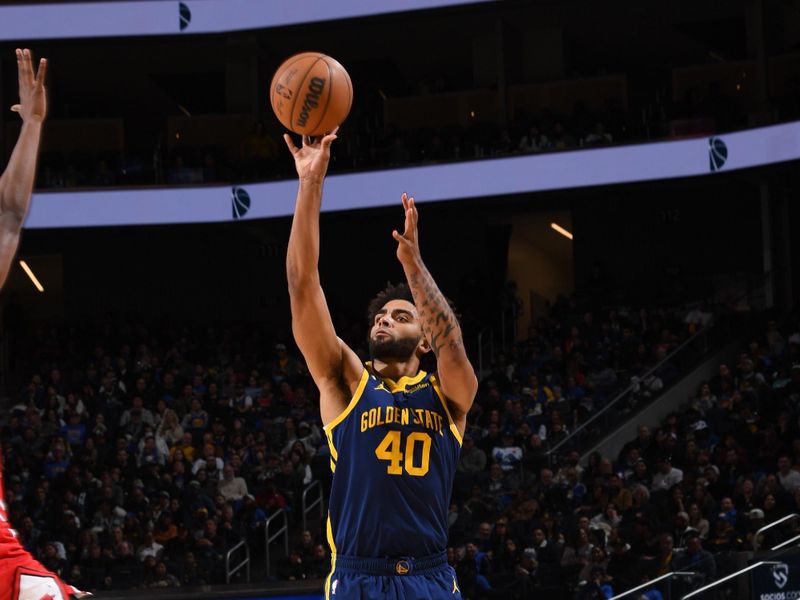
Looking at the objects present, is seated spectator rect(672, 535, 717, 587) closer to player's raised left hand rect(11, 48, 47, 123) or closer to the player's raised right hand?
the player's raised right hand

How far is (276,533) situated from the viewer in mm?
18953

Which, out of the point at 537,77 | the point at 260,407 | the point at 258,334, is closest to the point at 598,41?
the point at 537,77

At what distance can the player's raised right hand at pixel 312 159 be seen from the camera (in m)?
5.91

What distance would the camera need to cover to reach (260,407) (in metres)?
22.5

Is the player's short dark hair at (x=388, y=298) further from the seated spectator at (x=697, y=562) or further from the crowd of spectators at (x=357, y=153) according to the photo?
the crowd of spectators at (x=357, y=153)

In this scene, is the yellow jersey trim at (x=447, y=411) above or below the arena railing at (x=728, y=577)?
above

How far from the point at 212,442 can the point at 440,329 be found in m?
15.1

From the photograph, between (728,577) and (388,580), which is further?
(728,577)

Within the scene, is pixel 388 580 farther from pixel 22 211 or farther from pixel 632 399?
pixel 632 399

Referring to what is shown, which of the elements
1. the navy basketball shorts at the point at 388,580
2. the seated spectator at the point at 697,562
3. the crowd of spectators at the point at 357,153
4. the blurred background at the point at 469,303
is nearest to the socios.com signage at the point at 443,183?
the blurred background at the point at 469,303

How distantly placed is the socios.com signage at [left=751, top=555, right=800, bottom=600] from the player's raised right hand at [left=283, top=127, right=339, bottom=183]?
905 centimetres

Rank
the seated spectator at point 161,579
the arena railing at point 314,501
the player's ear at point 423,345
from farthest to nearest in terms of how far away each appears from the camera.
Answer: the arena railing at point 314,501, the seated spectator at point 161,579, the player's ear at point 423,345

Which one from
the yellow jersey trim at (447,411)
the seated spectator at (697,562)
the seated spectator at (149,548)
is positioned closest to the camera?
the yellow jersey trim at (447,411)

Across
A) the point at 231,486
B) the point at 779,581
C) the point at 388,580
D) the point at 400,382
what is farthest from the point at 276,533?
the point at 388,580
